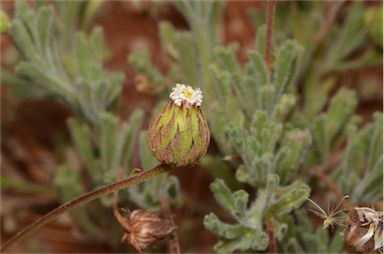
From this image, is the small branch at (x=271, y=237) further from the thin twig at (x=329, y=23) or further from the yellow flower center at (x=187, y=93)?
the thin twig at (x=329, y=23)

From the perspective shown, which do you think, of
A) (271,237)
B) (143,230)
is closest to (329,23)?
(271,237)

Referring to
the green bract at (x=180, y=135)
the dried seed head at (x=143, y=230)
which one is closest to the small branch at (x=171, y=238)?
the dried seed head at (x=143, y=230)

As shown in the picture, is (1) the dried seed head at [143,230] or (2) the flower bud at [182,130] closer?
(2) the flower bud at [182,130]

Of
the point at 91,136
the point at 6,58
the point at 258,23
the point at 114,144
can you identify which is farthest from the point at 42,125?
the point at 258,23

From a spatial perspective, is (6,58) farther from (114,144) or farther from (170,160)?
(170,160)

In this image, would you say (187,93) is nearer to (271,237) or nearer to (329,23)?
(271,237)

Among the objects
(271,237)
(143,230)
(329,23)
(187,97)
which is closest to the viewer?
(187,97)

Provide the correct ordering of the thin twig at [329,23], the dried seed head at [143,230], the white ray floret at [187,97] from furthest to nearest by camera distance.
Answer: the thin twig at [329,23]
the dried seed head at [143,230]
the white ray floret at [187,97]
